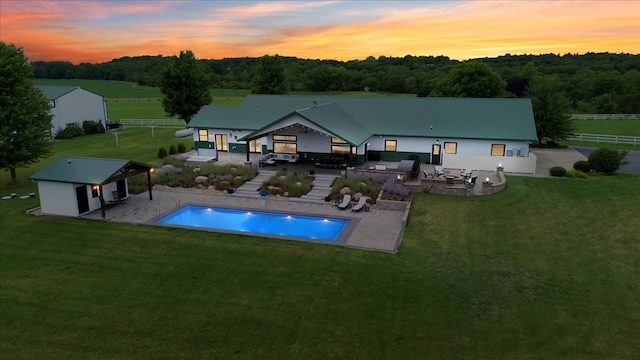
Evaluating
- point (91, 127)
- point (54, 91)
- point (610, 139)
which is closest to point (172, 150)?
point (91, 127)

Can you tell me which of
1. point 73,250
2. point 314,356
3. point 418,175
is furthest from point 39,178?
point 418,175

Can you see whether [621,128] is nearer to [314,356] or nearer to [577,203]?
[577,203]

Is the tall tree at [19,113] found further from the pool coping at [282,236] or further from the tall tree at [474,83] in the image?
the tall tree at [474,83]

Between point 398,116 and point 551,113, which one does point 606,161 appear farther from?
point 398,116

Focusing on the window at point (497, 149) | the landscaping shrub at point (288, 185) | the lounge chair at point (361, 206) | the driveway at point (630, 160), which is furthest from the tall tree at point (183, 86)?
the driveway at point (630, 160)

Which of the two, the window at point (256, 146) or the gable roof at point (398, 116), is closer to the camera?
the gable roof at point (398, 116)

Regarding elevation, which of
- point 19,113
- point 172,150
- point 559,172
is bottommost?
point 559,172
